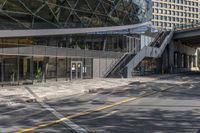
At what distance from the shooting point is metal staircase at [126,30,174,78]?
47.0 metres

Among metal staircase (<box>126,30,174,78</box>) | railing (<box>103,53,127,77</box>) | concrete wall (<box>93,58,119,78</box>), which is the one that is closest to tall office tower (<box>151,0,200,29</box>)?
metal staircase (<box>126,30,174,78</box>)

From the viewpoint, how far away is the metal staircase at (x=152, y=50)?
47.0 m

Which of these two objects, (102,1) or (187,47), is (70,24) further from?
(187,47)

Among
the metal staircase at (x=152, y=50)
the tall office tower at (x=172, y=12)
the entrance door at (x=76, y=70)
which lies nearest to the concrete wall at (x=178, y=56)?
the metal staircase at (x=152, y=50)

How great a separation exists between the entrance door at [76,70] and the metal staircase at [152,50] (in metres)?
7.68

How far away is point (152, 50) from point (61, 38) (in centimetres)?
2001

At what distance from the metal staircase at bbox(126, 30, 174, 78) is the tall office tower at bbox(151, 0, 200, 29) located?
263 ft

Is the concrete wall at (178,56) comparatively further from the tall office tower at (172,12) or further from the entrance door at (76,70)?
the tall office tower at (172,12)

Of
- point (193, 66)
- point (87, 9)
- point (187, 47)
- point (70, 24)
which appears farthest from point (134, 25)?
point (193, 66)

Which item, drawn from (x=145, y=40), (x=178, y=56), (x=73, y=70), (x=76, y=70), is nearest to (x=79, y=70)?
(x=76, y=70)

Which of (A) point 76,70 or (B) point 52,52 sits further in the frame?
(A) point 76,70

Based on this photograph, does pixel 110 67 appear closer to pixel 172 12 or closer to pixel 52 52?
pixel 52 52

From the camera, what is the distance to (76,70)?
40.5m

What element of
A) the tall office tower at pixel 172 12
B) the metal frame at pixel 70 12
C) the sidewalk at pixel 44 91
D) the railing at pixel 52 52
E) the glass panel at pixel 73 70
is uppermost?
the tall office tower at pixel 172 12
